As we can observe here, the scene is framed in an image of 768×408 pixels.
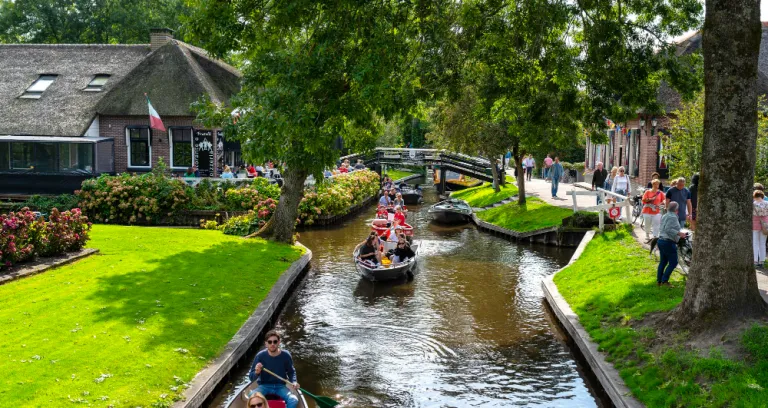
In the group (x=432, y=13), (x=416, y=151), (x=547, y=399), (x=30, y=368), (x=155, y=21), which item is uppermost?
(x=155, y=21)

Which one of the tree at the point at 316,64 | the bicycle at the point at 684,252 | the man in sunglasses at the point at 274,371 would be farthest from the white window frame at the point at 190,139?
the man in sunglasses at the point at 274,371

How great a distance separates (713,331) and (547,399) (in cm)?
275

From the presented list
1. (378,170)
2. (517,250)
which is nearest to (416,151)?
(378,170)

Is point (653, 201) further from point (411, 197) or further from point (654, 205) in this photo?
point (411, 197)

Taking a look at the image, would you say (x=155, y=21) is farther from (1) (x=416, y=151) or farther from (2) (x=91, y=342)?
(2) (x=91, y=342)

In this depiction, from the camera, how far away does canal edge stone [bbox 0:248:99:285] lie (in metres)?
14.8

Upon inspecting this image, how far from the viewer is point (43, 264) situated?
53.0ft

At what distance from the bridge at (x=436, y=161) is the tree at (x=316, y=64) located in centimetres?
2688

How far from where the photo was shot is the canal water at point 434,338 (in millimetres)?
12047

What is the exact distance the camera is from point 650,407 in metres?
9.68

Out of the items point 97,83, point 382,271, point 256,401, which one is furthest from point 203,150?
point 256,401

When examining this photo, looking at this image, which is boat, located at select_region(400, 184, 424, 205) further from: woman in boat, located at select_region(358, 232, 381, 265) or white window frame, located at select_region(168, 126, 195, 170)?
woman in boat, located at select_region(358, 232, 381, 265)

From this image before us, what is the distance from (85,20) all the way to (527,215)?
1542 inches

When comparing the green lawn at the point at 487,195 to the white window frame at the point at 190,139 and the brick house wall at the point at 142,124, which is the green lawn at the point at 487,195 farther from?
the white window frame at the point at 190,139
